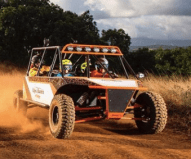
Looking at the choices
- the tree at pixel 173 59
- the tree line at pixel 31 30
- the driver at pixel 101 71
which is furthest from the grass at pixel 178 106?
the tree at pixel 173 59

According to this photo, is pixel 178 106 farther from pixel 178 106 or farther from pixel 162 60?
pixel 162 60

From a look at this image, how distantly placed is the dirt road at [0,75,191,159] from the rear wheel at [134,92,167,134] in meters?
0.20

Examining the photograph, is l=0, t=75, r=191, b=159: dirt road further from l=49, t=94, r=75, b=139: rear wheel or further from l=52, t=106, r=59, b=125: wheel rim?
l=52, t=106, r=59, b=125: wheel rim

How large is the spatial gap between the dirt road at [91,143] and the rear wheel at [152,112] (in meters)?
0.20

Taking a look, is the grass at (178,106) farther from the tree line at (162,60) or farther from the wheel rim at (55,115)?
the tree line at (162,60)

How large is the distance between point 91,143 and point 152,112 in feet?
5.32

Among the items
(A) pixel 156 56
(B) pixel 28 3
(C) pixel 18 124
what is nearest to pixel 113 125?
(C) pixel 18 124

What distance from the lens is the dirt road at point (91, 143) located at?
18.5 ft

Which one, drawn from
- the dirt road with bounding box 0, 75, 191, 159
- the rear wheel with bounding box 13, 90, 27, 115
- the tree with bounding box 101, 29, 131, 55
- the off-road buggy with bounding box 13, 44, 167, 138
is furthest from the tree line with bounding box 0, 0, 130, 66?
Result: the off-road buggy with bounding box 13, 44, 167, 138

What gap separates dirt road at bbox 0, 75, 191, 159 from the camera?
5.63 metres

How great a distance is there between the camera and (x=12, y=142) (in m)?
6.47

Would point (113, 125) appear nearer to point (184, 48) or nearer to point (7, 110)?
point (7, 110)

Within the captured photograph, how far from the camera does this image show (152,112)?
740 cm

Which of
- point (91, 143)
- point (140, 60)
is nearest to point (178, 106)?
point (91, 143)
